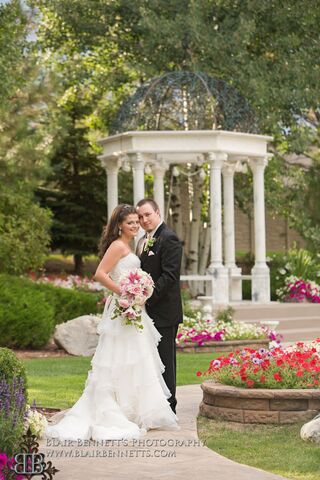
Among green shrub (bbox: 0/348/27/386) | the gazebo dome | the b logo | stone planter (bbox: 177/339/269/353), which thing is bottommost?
stone planter (bbox: 177/339/269/353)

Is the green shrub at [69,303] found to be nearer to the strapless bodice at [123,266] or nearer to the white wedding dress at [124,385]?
the strapless bodice at [123,266]

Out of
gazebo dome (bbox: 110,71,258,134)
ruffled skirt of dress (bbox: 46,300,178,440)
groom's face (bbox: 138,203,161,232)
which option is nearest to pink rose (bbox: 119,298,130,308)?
ruffled skirt of dress (bbox: 46,300,178,440)

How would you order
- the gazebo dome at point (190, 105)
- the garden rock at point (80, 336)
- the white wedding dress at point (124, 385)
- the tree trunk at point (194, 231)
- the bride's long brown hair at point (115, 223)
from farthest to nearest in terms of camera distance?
1. the tree trunk at point (194, 231)
2. the gazebo dome at point (190, 105)
3. the garden rock at point (80, 336)
4. the bride's long brown hair at point (115, 223)
5. the white wedding dress at point (124, 385)

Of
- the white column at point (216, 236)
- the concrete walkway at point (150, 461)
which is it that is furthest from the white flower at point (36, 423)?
the white column at point (216, 236)

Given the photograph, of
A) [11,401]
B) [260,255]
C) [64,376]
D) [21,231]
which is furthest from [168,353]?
[21,231]

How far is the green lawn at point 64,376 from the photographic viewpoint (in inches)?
429

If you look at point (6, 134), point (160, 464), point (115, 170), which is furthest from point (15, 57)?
point (160, 464)

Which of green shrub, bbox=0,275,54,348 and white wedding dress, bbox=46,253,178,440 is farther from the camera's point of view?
green shrub, bbox=0,275,54,348

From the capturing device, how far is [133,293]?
840cm

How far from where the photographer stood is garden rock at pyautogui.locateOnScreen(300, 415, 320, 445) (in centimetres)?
794

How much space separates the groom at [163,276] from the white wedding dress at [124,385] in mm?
145

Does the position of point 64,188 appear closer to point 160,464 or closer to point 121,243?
point 121,243

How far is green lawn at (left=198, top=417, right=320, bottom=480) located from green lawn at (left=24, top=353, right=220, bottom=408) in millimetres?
2213

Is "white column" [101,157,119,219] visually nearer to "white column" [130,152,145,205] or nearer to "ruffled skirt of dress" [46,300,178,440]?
"white column" [130,152,145,205]
